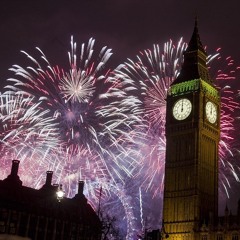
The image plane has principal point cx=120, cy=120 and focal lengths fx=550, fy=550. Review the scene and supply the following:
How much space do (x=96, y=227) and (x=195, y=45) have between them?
37842 millimetres

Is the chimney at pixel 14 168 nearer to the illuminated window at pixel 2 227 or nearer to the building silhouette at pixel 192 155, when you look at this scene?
the illuminated window at pixel 2 227

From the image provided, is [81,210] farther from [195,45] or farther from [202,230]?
[195,45]

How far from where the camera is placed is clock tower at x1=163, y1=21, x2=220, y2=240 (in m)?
89.8

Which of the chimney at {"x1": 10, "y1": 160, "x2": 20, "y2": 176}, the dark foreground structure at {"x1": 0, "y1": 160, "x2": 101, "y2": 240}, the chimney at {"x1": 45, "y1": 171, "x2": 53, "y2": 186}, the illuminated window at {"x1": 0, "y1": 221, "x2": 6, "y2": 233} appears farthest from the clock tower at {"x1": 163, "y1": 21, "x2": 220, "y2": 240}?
the illuminated window at {"x1": 0, "y1": 221, "x2": 6, "y2": 233}

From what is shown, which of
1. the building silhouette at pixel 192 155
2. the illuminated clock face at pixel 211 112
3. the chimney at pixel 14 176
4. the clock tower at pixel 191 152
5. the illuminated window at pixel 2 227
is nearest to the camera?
the illuminated window at pixel 2 227

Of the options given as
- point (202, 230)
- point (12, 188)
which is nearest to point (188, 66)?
point (202, 230)

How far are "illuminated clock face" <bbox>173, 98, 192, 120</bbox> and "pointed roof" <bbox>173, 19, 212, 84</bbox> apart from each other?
13.6 ft

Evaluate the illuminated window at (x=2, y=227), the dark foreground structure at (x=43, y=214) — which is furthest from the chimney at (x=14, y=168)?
the illuminated window at (x=2, y=227)

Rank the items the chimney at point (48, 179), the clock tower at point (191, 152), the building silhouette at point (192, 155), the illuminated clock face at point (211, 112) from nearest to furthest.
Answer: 1. the building silhouette at point (192, 155)
2. the clock tower at point (191, 152)
3. the chimney at point (48, 179)
4. the illuminated clock face at point (211, 112)

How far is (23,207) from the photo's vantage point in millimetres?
82062

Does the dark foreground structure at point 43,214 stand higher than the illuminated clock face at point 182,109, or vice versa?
the illuminated clock face at point 182,109

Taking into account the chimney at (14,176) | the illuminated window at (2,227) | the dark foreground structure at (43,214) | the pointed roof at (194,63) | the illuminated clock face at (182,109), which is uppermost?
the pointed roof at (194,63)

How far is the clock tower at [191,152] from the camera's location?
89.8 m

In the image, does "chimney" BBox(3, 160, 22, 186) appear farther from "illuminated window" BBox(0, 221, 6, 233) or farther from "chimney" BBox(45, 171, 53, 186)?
"illuminated window" BBox(0, 221, 6, 233)
